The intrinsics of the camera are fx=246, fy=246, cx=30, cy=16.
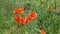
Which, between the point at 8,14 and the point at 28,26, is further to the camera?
the point at 8,14

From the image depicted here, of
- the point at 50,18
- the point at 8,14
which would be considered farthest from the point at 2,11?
the point at 50,18

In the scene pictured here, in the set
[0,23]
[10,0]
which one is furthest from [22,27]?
[10,0]

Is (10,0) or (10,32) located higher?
(10,0)

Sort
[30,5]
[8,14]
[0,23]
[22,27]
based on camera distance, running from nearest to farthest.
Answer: [22,27] → [0,23] → [8,14] → [30,5]

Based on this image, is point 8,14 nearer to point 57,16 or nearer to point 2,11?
point 2,11

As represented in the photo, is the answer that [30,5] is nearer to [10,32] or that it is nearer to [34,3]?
[34,3]

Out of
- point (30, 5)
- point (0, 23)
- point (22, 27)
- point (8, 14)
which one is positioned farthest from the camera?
point (30, 5)
